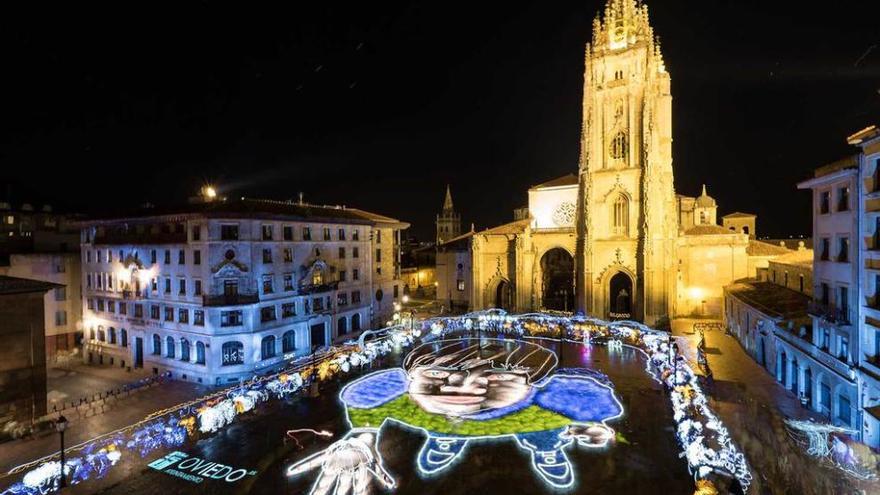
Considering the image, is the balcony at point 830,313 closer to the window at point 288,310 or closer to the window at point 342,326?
the window at point 342,326

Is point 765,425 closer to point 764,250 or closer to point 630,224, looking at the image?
point 630,224

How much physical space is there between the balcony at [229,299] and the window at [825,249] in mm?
36961

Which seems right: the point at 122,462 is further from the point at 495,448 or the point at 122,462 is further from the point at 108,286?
the point at 108,286

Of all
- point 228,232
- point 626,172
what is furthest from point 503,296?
point 228,232

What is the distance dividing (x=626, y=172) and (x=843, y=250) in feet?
90.4

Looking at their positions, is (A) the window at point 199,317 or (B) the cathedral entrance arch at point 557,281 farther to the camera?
(B) the cathedral entrance arch at point 557,281

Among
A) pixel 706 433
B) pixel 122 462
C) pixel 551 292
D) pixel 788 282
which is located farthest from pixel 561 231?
pixel 122 462

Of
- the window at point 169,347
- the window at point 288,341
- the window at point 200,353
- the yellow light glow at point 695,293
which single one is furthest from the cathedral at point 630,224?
the window at point 169,347

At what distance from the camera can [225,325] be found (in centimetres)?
3297

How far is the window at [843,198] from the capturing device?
916 inches

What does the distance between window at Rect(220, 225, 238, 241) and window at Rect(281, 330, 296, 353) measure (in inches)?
348

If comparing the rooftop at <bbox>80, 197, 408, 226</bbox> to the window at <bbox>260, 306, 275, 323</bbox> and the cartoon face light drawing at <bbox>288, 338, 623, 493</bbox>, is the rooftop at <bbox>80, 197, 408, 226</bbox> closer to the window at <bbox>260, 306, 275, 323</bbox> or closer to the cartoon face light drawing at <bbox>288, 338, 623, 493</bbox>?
the window at <bbox>260, 306, 275, 323</bbox>

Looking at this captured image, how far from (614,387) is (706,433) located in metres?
8.18

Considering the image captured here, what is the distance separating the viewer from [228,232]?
111 feet
